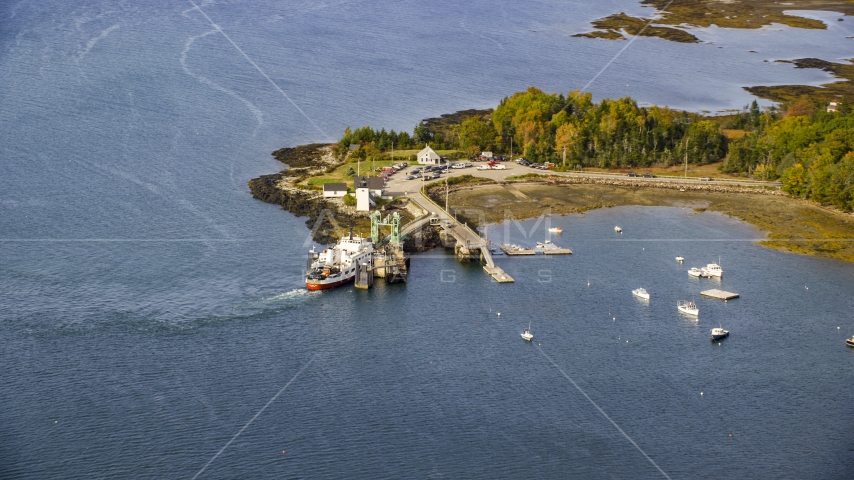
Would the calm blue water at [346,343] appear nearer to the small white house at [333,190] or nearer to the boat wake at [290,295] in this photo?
the boat wake at [290,295]

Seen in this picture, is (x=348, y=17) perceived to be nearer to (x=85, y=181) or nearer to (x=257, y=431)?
(x=85, y=181)

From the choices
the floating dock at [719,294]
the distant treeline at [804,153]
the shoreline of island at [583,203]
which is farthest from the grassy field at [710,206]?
the floating dock at [719,294]

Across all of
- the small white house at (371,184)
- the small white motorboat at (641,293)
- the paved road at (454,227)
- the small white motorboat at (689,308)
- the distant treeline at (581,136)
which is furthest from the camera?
the distant treeline at (581,136)

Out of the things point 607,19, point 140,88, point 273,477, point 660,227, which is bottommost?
point 273,477

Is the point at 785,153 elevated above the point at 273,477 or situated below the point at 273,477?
above

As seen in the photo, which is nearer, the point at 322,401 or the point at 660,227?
the point at 322,401

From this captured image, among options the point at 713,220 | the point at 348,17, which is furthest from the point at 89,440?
the point at 348,17
